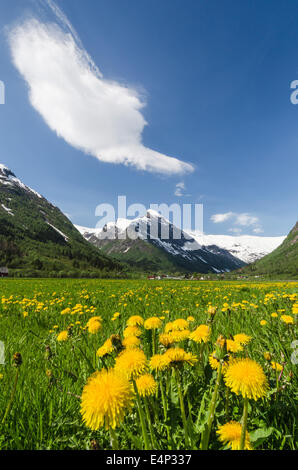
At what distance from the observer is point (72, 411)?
2004mm

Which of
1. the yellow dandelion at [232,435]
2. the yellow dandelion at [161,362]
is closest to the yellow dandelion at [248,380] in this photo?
the yellow dandelion at [232,435]

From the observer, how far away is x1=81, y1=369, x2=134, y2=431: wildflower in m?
1.25

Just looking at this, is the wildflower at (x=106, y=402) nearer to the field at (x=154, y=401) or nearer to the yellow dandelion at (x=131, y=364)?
the field at (x=154, y=401)

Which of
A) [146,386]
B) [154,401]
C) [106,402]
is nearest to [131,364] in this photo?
[146,386]

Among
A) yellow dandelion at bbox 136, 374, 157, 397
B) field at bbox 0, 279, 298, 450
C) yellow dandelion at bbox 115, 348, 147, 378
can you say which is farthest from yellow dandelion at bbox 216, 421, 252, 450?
yellow dandelion at bbox 115, 348, 147, 378

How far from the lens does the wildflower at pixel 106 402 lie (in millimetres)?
1255

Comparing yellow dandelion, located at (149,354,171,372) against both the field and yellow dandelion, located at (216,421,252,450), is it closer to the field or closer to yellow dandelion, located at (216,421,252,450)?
the field

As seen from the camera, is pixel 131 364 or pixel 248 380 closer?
pixel 248 380

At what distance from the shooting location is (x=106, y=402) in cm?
127

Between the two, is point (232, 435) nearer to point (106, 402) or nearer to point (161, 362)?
point (161, 362)

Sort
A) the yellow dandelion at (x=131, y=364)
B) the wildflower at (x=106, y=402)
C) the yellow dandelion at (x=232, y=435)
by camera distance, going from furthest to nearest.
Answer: the yellow dandelion at (x=131, y=364) → the yellow dandelion at (x=232, y=435) → the wildflower at (x=106, y=402)

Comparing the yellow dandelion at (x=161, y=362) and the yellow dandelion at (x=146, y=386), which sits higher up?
the yellow dandelion at (x=161, y=362)

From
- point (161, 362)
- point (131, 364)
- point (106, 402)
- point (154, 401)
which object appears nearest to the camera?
point (106, 402)

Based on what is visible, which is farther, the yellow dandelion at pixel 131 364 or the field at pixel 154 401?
the yellow dandelion at pixel 131 364
